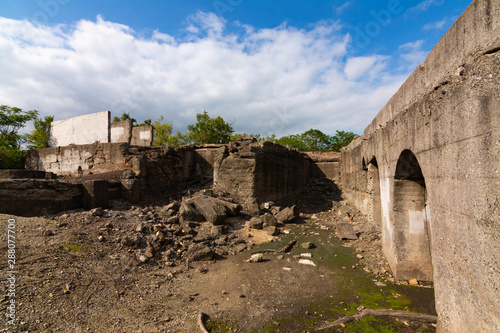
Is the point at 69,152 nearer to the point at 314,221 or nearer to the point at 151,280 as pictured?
the point at 151,280

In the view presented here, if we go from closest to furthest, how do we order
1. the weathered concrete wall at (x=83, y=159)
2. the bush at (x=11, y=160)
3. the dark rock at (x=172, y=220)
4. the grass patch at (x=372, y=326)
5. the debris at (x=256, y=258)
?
1. the grass patch at (x=372, y=326)
2. the debris at (x=256, y=258)
3. the dark rock at (x=172, y=220)
4. the weathered concrete wall at (x=83, y=159)
5. the bush at (x=11, y=160)

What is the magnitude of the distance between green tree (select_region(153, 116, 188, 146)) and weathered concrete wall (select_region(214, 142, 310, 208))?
2251cm

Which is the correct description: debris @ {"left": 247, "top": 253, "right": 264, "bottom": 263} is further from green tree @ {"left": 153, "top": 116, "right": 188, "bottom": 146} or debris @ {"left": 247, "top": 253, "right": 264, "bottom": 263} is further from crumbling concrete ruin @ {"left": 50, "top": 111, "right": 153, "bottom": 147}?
green tree @ {"left": 153, "top": 116, "right": 188, "bottom": 146}

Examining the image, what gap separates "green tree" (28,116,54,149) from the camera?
2245 cm

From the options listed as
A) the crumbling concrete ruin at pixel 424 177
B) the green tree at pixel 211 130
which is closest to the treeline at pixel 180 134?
the green tree at pixel 211 130

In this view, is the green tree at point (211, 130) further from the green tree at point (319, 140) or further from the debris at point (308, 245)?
the debris at point (308, 245)

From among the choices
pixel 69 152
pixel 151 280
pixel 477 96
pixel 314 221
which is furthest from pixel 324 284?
pixel 69 152

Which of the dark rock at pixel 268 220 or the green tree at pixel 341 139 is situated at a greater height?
the green tree at pixel 341 139

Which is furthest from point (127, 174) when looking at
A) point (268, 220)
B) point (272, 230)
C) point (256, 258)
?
point (256, 258)

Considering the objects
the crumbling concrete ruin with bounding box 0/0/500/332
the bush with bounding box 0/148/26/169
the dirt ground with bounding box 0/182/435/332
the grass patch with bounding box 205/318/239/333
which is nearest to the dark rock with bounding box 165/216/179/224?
the crumbling concrete ruin with bounding box 0/0/500/332

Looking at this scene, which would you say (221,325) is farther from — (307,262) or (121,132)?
(121,132)

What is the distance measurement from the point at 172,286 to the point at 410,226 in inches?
176

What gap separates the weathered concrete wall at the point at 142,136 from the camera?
39.9 ft

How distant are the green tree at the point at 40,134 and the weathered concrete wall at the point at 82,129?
38.6 feet
